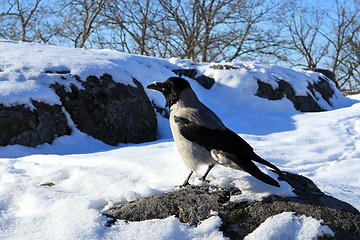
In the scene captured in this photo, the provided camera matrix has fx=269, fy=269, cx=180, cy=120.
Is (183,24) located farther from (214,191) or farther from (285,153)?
(214,191)

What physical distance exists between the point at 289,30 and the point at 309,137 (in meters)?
16.6

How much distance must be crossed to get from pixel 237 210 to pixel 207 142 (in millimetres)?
469

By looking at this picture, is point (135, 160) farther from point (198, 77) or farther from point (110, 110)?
point (198, 77)

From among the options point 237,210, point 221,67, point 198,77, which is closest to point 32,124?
point 237,210

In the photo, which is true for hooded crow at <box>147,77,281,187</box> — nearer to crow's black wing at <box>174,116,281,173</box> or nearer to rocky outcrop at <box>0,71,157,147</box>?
crow's black wing at <box>174,116,281,173</box>

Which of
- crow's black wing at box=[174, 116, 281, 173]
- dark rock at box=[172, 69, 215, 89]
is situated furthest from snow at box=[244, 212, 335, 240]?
dark rock at box=[172, 69, 215, 89]

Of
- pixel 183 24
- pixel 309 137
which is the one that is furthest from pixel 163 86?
pixel 183 24

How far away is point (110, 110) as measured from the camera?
3.87m

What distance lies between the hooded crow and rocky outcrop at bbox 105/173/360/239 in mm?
187

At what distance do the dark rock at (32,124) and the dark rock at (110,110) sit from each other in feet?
0.66

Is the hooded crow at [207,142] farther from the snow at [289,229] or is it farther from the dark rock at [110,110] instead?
the dark rock at [110,110]

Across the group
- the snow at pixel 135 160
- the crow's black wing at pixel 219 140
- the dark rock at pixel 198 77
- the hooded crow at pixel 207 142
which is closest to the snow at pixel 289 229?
the snow at pixel 135 160

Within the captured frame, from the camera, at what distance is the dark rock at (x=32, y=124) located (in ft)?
9.98

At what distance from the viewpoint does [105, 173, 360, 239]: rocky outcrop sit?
4.81 feet
